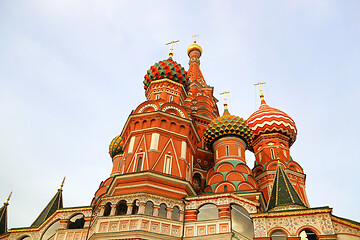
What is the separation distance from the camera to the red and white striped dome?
914 inches

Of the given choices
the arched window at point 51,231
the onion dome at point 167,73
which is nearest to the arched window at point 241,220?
the arched window at point 51,231

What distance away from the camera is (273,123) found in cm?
2331

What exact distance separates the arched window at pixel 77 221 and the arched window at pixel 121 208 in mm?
2890

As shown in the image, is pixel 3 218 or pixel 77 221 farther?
pixel 3 218

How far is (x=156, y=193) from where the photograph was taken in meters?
13.5

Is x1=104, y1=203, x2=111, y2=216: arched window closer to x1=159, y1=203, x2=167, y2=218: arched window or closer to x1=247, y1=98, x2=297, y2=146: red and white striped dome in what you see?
x1=159, y1=203, x2=167, y2=218: arched window

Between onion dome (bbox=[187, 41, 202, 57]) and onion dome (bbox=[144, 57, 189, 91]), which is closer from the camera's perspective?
onion dome (bbox=[144, 57, 189, 91])

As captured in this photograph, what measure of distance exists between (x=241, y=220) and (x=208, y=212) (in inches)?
62.9

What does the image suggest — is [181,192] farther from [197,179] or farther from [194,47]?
[194,47]

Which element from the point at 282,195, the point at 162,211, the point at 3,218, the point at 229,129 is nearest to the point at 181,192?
the point at 162,211

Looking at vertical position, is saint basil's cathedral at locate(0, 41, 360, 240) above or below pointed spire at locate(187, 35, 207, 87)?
below

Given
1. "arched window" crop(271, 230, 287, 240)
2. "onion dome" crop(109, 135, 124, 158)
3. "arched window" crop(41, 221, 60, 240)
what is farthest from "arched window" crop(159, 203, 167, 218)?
"onion dome" crop(109, 135, 124, 158)

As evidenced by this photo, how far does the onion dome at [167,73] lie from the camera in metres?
19.4

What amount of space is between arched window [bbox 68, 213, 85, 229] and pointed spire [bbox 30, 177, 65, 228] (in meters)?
1.99
